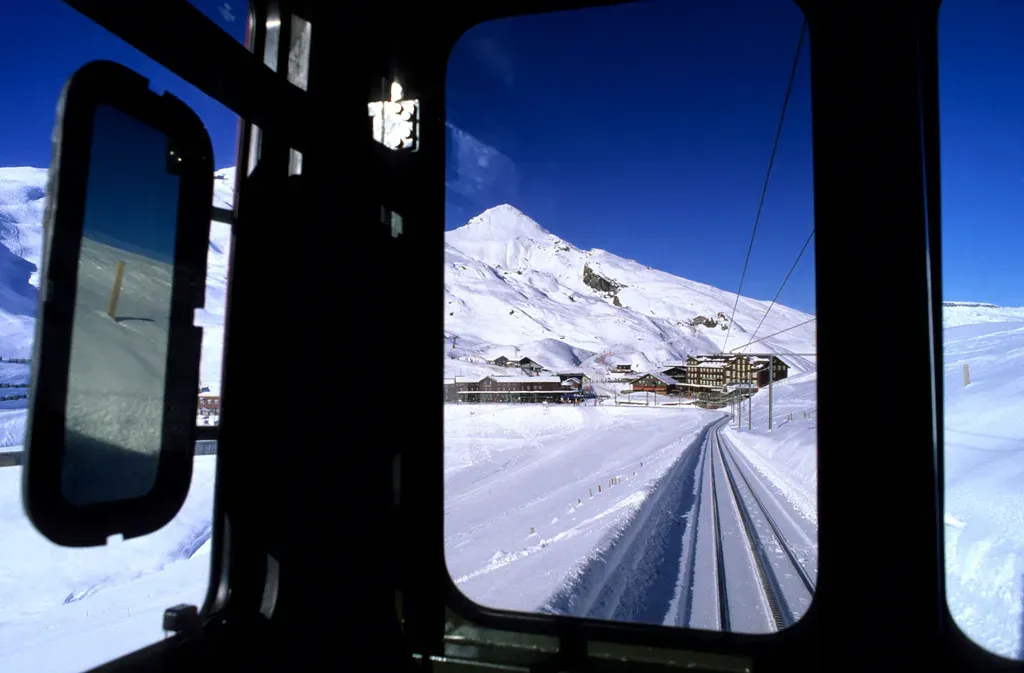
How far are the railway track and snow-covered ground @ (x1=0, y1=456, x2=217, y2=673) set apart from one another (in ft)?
5.72

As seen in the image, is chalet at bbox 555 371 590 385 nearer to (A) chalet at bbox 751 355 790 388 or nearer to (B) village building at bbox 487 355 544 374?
(B) village building at bbox 487 355 544 374

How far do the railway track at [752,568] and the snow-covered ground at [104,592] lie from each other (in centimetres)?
174

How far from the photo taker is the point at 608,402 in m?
40.1

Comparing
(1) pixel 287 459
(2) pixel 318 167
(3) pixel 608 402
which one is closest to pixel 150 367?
(1) pixel 287 459

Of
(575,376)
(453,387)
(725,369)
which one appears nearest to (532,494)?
(725,369)

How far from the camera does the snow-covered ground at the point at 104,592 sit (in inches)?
57.2

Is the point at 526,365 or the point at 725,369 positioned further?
the point at 526,365

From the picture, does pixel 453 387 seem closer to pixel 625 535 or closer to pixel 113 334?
pixel 113 334

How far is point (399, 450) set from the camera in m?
2.15

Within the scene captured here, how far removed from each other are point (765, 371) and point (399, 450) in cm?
266

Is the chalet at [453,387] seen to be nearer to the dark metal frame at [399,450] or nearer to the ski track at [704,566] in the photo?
the dark metal frame at [399,450]

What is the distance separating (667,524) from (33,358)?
22.2ft

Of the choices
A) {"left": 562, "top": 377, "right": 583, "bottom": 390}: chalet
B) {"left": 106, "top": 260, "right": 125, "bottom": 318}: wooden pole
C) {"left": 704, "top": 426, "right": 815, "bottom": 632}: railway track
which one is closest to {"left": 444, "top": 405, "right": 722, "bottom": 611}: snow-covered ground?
{"left": 704, "top": 426, "right": 815, "bottom": 632}: railway track

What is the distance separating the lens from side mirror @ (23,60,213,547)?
1038 millimetres
